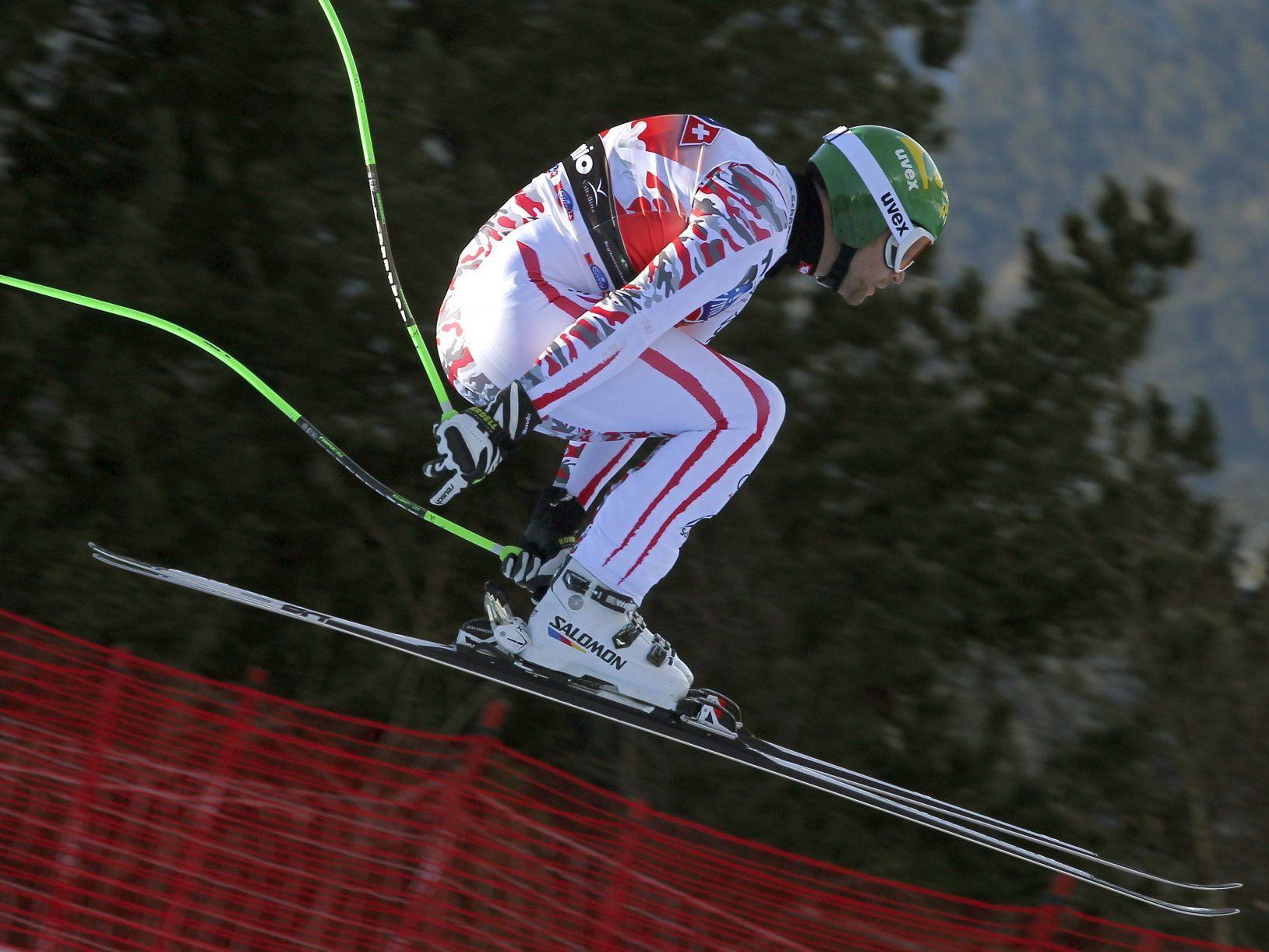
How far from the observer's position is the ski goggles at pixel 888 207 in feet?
11.4

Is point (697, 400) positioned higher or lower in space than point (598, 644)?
higher

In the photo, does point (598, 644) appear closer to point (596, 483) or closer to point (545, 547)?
point (545, 547)

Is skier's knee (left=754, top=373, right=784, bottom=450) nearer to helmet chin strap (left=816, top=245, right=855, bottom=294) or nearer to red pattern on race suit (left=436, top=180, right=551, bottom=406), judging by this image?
helmet chin strap (left=816, top=245, right=855, bottom=294)

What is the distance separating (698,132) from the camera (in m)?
3.39

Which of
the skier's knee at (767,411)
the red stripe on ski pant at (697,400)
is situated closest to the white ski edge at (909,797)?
the red stripe on ski pant at (697,400)

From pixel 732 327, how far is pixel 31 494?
3376 mm

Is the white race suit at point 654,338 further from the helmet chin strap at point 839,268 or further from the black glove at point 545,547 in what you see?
the black glove at point 545,547

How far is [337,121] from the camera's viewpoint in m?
6.10

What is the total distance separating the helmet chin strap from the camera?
3520 mm

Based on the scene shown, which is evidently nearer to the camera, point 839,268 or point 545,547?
point 839,268

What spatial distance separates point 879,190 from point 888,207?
1.9 inches

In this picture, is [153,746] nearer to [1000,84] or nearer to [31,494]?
[31,494]

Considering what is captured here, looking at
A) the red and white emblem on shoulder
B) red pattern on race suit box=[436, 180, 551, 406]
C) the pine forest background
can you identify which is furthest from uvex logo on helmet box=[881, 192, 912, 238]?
the pine forest background

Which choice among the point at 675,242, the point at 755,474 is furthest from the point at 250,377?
the point at 755,474
